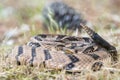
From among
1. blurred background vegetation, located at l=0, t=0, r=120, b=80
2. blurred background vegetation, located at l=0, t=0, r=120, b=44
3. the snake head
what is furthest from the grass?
blurred background vegetation, located at l=0, t=0, r=120, b=44

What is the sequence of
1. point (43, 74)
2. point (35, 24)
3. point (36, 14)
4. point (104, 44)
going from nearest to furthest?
point (43, 74) → point (104, 44) → point (35, 24) → point (36, 14)

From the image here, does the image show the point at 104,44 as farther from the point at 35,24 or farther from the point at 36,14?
the point at 36,14

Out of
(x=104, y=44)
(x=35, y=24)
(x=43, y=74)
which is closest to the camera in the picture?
(x=43, y=74)

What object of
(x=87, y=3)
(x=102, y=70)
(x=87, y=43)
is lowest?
(x=102, y=70)

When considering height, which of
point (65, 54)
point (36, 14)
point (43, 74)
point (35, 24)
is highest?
point (36, 14)

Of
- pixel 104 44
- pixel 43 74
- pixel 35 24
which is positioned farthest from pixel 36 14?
pixel 43 74

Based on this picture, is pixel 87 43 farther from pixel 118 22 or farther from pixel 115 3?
pixel 115 3

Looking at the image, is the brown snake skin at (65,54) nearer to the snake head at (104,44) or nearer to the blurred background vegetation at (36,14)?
the snake head at (104,44)

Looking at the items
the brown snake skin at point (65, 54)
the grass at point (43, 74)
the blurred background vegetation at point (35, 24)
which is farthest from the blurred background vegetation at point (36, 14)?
the grass at point (43, 74)

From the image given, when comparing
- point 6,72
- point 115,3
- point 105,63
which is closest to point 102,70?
point 105,63
